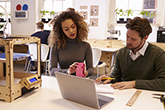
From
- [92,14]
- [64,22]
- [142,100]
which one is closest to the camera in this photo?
[142,100]

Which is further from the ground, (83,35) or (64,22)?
(64,22)

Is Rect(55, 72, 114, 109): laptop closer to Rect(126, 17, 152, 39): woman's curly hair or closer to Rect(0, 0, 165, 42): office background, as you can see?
Rect(126, 17, 152, 39): woman's curly hair

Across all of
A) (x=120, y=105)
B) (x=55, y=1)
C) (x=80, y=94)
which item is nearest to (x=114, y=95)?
(x=120, y=105)

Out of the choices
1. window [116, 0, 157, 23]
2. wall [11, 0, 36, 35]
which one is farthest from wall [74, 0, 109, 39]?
wall [11, 0, 36, 35]

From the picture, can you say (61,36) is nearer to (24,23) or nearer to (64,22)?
(64,22)

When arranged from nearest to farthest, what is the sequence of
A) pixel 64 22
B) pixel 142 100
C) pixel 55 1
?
1. pixel 142 100
2. pixel 64 22
3. pixel 55 1

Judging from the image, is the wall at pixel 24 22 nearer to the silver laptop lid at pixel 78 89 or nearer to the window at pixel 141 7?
the window at pixel 141 7

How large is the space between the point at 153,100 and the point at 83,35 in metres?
1.09

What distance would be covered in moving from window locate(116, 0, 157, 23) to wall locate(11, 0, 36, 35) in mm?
2640

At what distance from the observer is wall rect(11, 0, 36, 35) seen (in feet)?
18.6

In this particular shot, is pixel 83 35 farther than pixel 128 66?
Yes

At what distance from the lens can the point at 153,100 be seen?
3.84ft

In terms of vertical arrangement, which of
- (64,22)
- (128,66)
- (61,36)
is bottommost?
(128,66)

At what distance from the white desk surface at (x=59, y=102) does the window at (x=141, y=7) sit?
362cm
